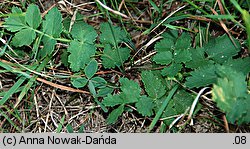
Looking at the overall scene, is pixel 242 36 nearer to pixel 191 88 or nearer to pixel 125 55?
pixel 191 88

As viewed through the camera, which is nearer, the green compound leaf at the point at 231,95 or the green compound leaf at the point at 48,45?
the green compound leaf at the point at 231,95

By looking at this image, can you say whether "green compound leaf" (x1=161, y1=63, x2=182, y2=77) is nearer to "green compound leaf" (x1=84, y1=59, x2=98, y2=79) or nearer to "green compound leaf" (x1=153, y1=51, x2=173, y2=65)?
"green compound leaf" (x1=153, y1=51, x2=173, y2=65)

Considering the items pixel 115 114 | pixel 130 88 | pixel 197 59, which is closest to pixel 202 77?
pixel 197 59

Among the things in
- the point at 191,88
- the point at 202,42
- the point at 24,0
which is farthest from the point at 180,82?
the point at 24,0

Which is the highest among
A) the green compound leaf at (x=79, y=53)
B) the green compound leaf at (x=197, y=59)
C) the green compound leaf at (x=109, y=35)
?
the green compound leaf at (x=109, y=35)

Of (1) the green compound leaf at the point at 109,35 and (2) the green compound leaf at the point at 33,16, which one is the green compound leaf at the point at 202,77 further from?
(2) the green compound leaf at the point at 33,16

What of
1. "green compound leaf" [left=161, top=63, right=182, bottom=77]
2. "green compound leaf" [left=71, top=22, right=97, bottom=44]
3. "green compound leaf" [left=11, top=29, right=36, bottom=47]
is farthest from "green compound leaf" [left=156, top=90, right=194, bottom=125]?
"green compound leaf" [left=11, top=29, right=36, bottom=47]

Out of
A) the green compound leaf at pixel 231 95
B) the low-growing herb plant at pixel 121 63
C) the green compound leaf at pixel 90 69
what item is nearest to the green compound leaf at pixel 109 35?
the low-growing herb plant at pixel 121 63
